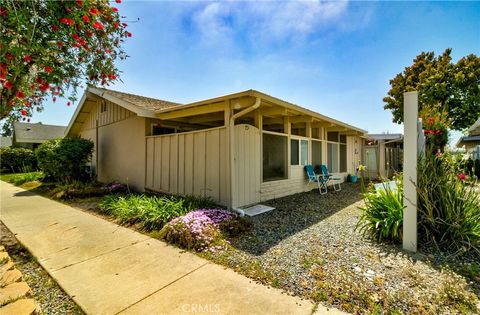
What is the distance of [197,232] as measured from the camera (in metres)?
3.55

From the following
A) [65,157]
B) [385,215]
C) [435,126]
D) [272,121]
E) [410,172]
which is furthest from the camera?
[65,157]

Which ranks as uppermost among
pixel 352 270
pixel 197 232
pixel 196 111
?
pixel 196 111

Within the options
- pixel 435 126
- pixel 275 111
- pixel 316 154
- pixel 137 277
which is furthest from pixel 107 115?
pixel 435 126

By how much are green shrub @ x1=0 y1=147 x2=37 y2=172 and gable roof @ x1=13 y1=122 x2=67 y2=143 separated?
4.01 meters

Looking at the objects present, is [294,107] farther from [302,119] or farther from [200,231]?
[200,231]

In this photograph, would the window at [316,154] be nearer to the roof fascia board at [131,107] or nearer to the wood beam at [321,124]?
the wood beam at [321,124]

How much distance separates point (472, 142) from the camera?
1902cm

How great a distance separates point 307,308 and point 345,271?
2.96 feet

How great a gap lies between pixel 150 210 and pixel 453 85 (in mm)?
20955

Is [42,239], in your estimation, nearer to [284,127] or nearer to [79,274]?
[79,274]

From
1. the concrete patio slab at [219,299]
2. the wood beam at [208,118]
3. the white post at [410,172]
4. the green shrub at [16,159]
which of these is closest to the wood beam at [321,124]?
the wood beam at [208,118]

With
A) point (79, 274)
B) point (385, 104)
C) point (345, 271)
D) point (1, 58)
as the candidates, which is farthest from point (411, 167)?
point (385, 104)

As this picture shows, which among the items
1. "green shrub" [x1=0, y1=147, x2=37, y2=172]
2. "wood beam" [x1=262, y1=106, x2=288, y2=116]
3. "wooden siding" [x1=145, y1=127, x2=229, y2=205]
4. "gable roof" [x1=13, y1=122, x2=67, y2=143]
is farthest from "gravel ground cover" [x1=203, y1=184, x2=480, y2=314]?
"gable roof" [x1=13, y1=122, x2=67, y2=143]

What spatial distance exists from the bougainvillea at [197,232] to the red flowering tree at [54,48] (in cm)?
300
